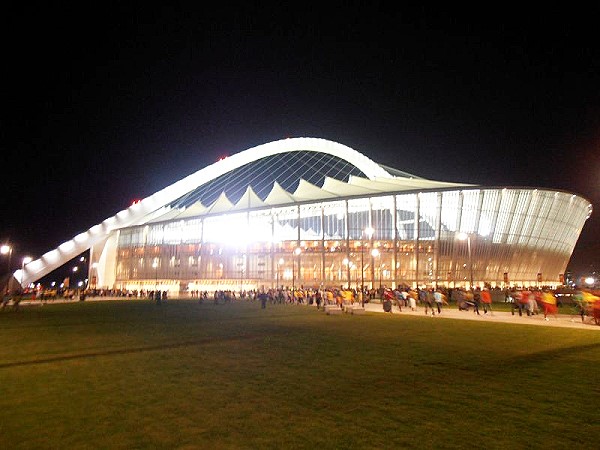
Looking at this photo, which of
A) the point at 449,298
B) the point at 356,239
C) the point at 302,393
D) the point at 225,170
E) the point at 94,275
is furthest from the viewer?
the point at 225,170

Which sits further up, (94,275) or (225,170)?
(225,170)

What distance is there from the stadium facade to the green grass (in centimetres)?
3973

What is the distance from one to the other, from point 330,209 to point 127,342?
4694cm

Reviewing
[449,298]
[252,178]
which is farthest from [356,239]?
[252,178]

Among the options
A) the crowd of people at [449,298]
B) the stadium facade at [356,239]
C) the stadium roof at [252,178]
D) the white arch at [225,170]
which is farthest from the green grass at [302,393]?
the white arch at [225,170]

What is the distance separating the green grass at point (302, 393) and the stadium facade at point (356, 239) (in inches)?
1564

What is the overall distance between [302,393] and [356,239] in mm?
52016

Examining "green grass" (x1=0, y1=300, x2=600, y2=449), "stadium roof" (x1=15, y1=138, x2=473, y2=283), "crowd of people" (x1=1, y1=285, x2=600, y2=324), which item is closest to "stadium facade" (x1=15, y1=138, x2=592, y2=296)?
"stadium roof" (x1=15, y1=138, x2=473, y2=283)

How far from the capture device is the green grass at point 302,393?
17.9 feet

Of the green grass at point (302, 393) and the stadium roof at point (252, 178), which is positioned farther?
the stadium roof at point (252, 178)

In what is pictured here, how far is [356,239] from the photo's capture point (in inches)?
2324

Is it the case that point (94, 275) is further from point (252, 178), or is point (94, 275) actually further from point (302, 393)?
point (302, 393)

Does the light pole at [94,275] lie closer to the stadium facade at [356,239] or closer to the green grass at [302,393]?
the stadium facade at [356,239]

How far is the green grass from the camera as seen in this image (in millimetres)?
5457
